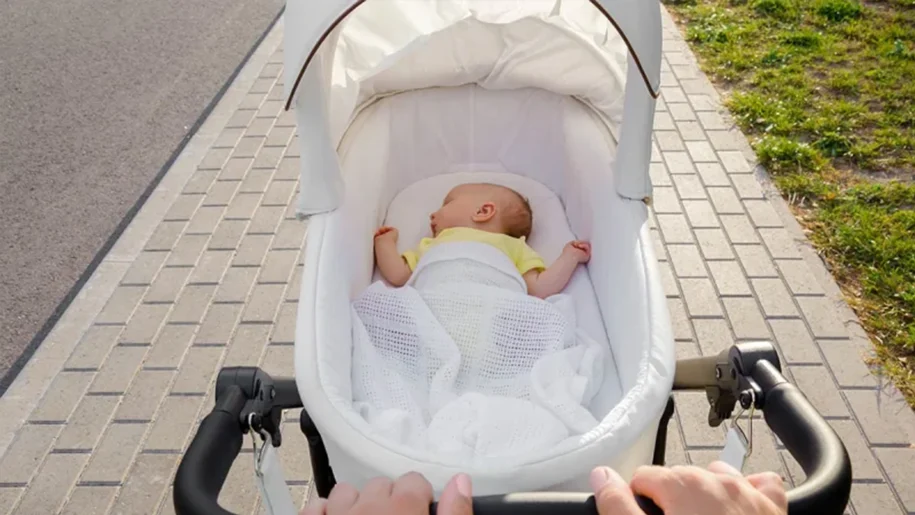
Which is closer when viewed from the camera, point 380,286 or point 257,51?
point 380,286

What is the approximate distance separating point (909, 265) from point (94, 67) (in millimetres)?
4374

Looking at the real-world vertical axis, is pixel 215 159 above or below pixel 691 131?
below

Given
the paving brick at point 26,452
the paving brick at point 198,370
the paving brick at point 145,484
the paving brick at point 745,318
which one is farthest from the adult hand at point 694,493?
the paving brick at point 26,452

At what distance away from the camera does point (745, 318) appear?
2.75 metres

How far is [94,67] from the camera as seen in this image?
4.71m

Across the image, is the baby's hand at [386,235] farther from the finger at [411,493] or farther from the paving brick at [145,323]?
the finger at [411,493]

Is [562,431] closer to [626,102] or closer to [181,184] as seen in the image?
[626,102]

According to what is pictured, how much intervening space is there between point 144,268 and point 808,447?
8.42 ft

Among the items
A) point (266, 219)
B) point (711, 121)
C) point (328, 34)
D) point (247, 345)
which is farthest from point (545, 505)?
point (711, 121)

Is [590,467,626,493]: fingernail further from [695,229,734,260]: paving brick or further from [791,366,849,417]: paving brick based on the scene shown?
[695,229,734,260]: paving brick

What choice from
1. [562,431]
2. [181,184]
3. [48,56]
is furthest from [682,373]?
[48,56]

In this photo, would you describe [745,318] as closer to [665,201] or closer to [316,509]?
[665,201]

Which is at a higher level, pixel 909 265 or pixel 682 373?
pixel 682 373

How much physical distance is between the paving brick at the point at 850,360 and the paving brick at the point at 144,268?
2.44 metres
